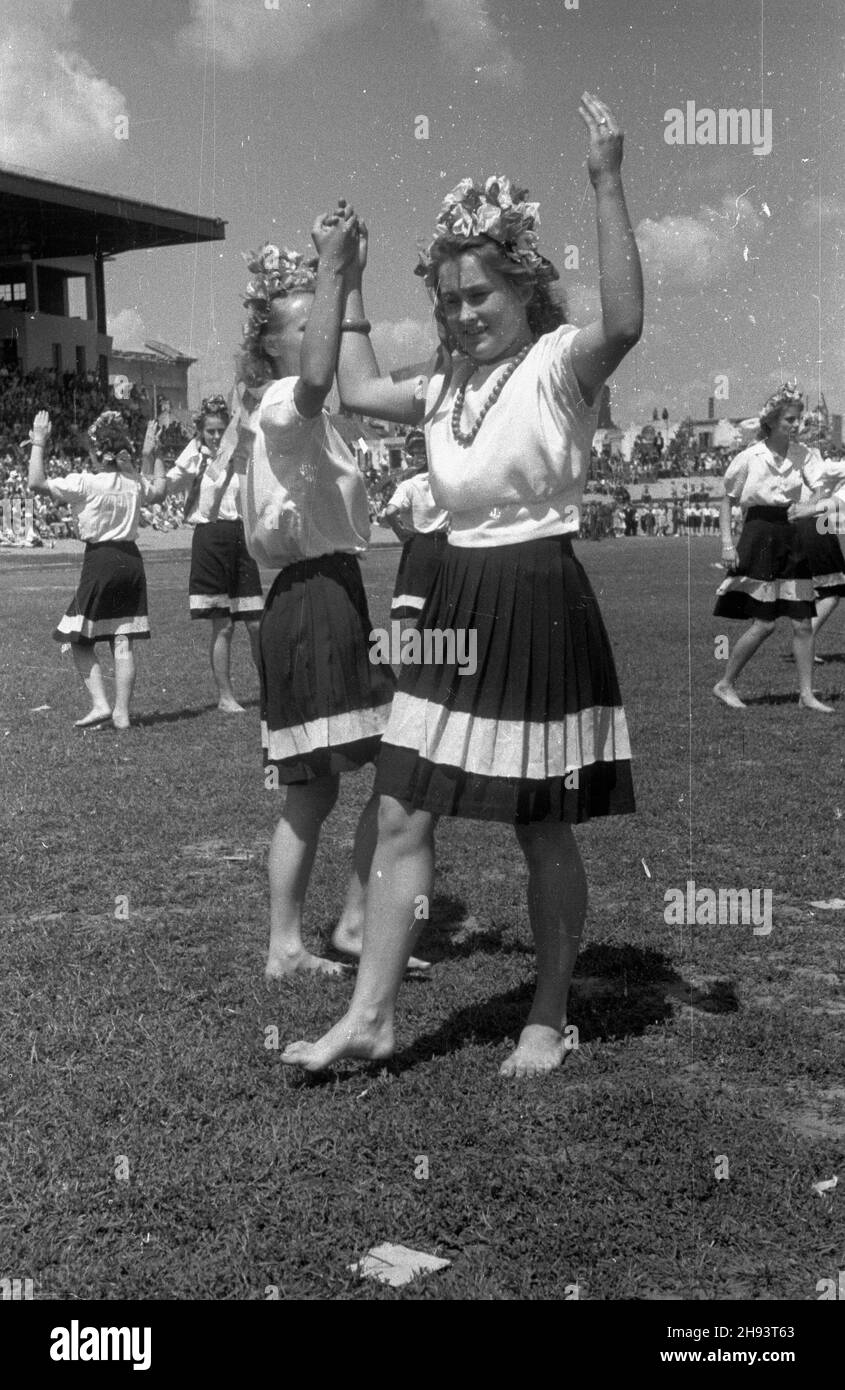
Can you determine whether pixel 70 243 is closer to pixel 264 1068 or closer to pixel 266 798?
pixel 266 798

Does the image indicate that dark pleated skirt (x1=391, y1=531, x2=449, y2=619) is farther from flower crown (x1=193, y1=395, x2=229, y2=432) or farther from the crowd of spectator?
the crowd of spectator

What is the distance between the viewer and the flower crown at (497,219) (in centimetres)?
321

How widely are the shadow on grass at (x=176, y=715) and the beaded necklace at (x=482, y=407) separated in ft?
18.9

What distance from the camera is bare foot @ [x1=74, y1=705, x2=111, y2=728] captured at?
8.70 m

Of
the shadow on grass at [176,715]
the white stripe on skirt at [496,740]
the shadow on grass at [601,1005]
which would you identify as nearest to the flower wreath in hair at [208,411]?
the shadow on grass at [176,715]

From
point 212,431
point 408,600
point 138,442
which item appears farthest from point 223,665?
point 138,442

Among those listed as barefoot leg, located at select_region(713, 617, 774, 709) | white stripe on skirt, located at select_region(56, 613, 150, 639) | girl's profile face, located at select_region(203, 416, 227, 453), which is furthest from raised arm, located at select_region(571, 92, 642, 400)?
barefoot leg, located at select_region(713, 617, 774, 709)

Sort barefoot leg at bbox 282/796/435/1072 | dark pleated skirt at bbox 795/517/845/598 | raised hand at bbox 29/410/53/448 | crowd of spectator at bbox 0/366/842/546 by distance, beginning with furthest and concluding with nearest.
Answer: crowd of spectator at bbox 0/366/842/546 → dark pleated skirt at bbox 795/517/845/598 → raised hand at bbox 29/410/53/448 → barefoot leg at bbox 282/796/435/1072

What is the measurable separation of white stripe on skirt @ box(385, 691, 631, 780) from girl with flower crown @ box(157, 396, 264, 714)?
601 cm

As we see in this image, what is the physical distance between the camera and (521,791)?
329cm

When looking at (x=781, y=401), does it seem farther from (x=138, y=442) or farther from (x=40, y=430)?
(x=138, y=442)

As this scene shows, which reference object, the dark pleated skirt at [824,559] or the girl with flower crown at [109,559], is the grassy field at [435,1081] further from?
the dark pleated skirt at [824,559]

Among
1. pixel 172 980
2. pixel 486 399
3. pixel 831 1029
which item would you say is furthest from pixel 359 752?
pixel 831 1029

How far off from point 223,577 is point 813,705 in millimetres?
3890
